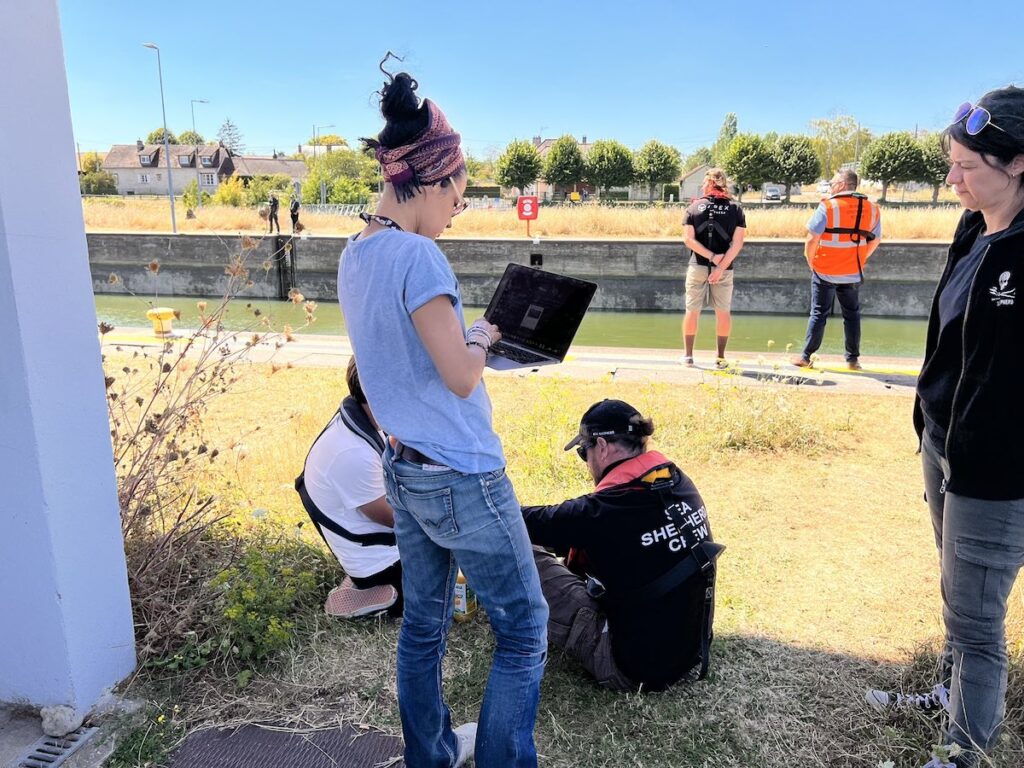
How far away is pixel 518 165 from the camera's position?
4956 cm

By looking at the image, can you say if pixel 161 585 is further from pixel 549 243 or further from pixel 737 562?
pixel 549 243

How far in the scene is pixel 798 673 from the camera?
8.44 feet

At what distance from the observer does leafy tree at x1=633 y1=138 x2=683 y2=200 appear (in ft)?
172

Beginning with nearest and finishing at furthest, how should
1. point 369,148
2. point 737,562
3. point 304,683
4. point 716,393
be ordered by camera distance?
point 369,148 → point 304,683 → point 737,562 → point 716,393

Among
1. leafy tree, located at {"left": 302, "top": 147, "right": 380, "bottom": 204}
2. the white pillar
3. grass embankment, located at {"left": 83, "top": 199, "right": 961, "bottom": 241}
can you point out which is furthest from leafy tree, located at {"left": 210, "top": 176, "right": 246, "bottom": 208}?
the white pillar

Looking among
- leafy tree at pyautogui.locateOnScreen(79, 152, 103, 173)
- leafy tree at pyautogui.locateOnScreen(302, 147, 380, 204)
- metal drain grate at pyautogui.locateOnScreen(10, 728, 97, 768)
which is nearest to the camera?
metal drain grate at pyautogui.locateOnScreen(10, 728, 97, 768)

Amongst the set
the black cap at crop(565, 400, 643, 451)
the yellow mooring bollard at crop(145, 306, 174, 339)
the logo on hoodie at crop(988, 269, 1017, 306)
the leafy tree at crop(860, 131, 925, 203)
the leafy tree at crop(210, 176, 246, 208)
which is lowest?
the yellow mooring bollard at crop(145, 306, 174, 339)

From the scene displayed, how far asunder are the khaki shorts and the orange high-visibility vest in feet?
2.61

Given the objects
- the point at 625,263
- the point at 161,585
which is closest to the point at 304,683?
the point at 161,585

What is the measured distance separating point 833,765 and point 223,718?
185 centimetres

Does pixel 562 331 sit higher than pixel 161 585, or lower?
higher

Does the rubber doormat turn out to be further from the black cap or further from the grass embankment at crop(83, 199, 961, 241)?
the grass embankment at crop(83, 199, 961, 241)

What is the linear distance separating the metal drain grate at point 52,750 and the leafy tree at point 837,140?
6124 cm

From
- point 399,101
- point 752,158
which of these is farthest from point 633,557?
point 752,158
